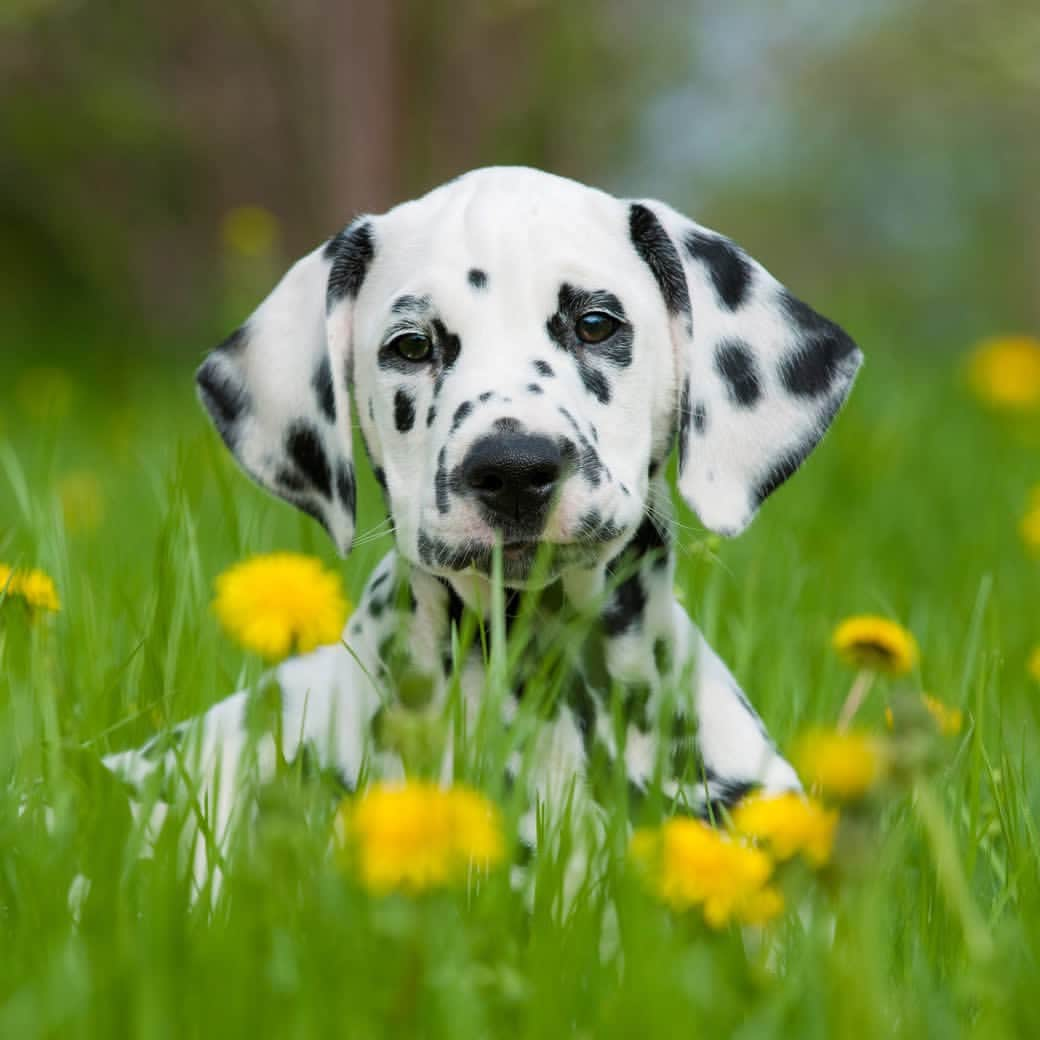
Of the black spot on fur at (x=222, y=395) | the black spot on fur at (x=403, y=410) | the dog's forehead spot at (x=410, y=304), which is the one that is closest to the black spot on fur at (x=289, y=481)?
the black spot on fur at (x=222, y=395)

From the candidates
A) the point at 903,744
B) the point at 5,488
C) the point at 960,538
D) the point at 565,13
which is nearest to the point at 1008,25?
the point at 565,13

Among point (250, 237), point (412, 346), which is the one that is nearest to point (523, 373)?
point (412, 346)

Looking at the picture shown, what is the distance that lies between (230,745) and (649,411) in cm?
95

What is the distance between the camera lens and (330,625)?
6.57ft

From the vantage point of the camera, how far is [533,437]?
7.64ft

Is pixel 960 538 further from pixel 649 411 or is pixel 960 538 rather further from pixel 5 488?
pixel 5 488

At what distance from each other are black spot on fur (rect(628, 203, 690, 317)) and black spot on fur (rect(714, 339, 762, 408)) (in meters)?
0.10

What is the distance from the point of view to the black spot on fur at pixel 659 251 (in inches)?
108

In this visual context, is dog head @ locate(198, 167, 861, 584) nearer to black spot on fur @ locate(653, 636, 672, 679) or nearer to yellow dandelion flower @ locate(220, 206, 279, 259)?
black spot on fur @ locate(653, 636, 672, 679)

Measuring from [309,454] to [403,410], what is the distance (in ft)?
0.90

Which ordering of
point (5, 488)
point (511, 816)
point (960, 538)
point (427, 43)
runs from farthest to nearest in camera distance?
point (427, 43)
point (5, 488)
point (960, 538)
point (511, 816)

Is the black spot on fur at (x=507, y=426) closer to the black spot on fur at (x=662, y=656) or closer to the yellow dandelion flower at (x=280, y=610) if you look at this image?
the yellow dandelion flower at (x=280, y=610)

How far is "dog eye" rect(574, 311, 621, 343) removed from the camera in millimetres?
2607

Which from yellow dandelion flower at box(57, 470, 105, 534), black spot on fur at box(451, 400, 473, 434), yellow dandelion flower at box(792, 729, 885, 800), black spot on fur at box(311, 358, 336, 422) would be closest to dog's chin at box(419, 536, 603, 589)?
black spot on fur at box(451, 400, 473, 434)
